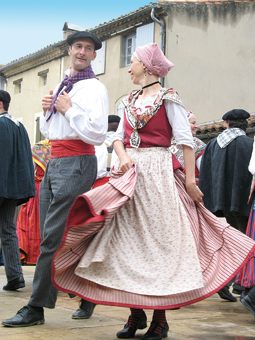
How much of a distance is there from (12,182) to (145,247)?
2492mm

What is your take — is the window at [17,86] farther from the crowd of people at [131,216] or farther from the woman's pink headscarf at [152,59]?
the woman's pink headscarf at [152,59]

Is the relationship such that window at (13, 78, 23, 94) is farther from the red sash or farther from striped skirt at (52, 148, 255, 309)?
striped skirt at (52, 148, 255, 309)

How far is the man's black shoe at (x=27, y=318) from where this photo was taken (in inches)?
131

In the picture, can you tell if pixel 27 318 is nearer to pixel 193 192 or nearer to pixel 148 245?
pixel 148 245

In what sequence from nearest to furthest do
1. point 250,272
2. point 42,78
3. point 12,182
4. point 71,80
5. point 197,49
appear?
point 71,80, point 250,272, point 12,182, point 197,49, point 42,78

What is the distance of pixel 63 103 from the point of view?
3518 millimetres

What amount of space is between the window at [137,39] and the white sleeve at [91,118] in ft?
59.1

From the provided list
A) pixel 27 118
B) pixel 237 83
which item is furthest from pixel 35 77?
pixel 237 83

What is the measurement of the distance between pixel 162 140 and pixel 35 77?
85.8 feet

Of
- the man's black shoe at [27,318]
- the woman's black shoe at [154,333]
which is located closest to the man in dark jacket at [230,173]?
the woman's black shoe at [154,333]

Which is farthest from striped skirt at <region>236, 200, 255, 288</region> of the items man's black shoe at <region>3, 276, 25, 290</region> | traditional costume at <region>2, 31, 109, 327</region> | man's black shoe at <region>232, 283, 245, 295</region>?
man's black shoe at <region>3, 276, 25, 290</region>

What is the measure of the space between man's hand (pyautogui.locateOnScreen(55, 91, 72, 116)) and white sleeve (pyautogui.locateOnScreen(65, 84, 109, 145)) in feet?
0.12

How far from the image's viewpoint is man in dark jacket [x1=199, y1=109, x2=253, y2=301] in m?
5.30

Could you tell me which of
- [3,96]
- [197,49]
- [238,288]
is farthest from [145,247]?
[197,49]
